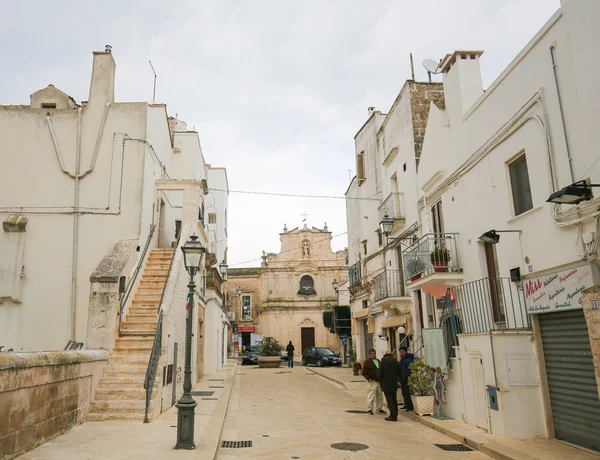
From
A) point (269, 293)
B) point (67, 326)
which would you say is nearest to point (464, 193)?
point (67, 326)

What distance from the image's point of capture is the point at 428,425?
33.9ft

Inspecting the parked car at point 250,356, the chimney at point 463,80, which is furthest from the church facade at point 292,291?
the chimney at point 463,80

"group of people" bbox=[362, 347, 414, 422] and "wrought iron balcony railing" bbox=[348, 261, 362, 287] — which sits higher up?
"wrought iron balcony railing" bbox=[348, 261, 362, 287]

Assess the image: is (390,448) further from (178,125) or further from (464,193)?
(178,125)

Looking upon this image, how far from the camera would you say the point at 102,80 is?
1559cm

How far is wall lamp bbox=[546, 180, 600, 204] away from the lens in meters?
6.81

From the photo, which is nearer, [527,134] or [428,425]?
[527,134]

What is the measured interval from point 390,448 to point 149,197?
11.1 m

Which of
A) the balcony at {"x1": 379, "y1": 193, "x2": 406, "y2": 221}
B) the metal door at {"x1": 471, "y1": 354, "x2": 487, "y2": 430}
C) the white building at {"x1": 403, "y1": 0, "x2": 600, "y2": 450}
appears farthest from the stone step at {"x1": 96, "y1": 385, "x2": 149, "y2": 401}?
the balcony at {"x1": 379, "y1": 193, "x2": 406, "y2": 221}

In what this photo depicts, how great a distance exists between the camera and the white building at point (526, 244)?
736 centimetres

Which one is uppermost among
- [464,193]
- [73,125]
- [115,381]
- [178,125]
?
[178,125]

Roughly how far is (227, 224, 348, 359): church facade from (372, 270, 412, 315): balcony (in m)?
29.2

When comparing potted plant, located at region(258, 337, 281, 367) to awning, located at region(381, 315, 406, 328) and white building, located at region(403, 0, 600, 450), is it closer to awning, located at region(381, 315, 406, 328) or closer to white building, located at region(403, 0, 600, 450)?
awning, located at region(381, 315, 406, 328)

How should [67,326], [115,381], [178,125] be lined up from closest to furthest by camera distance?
[115,381], [67,326], [178,125]
